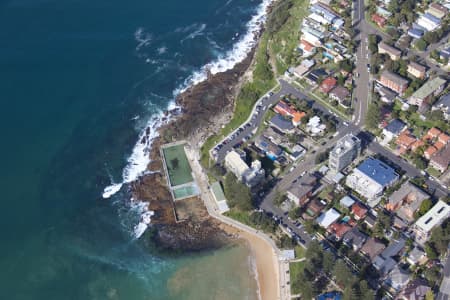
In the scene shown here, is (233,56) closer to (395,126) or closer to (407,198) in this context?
(395,126)

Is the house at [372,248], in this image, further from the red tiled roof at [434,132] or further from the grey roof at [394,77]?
the grey roof at [394,77]

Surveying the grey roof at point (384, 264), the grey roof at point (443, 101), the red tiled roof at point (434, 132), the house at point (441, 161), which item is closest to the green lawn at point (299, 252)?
the grey roof at point (384, 264)

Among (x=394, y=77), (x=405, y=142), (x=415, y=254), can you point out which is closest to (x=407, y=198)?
(x=415, y=254)

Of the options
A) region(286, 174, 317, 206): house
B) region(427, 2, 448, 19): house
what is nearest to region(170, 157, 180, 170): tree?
region(286, 174, 317, 206): house

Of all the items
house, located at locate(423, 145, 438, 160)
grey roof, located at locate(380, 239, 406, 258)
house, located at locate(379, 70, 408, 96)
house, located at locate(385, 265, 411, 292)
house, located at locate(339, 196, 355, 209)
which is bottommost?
house, located at locate(385, 265, 411, 292)

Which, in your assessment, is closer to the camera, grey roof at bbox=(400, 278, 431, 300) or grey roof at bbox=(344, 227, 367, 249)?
grey roof at bbox=(400, 278, 431, 300)

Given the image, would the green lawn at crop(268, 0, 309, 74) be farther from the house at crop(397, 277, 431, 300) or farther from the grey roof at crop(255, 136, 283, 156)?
the house at crop(397, 277, 431, 300)
